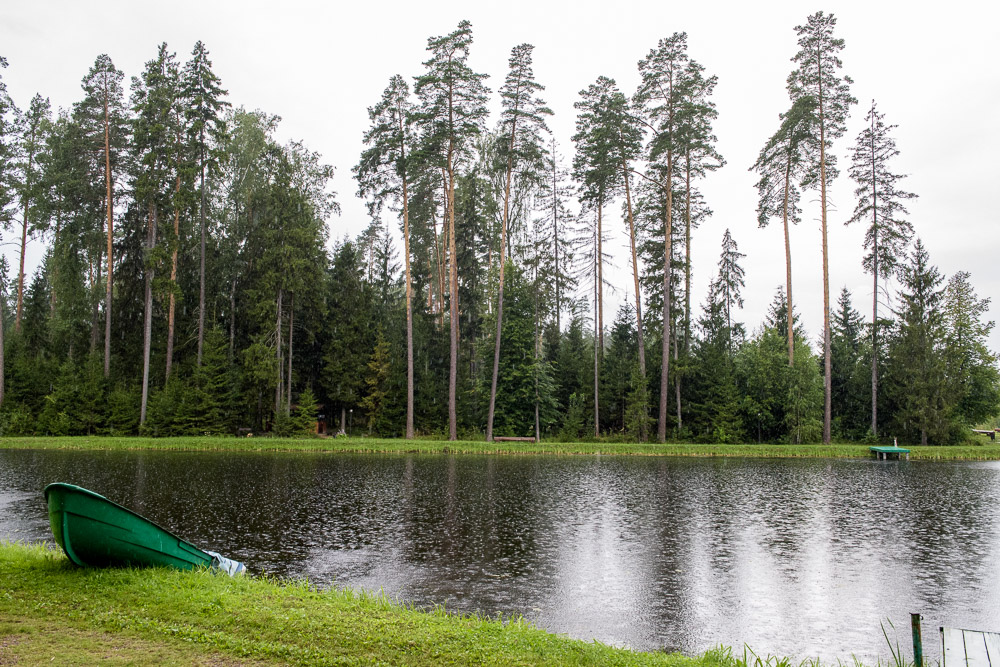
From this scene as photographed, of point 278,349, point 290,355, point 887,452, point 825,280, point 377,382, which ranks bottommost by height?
point 887,452

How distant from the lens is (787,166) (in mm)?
37500

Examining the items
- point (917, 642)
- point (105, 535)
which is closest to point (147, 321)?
point (105, 535)

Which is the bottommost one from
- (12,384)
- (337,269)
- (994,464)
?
(994,464)

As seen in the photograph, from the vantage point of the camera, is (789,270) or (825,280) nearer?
(825,280)

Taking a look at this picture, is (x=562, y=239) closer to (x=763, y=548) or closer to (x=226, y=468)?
(x=226, y=468)

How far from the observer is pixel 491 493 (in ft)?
63.1

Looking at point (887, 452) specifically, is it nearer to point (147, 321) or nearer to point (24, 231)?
point (147, 321)

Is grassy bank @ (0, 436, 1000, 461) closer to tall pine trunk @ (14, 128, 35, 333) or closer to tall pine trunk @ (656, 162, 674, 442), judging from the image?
tall pine trunk @ (656, 162, 674, 442)

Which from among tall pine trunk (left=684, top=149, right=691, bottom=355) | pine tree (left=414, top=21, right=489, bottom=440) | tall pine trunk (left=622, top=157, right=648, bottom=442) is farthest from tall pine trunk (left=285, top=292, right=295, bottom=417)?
tall pine trunk (left=684, top=149, right=691, bottom=355)

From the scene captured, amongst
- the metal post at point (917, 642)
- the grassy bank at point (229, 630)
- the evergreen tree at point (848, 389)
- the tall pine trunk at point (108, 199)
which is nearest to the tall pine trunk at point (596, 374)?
the evergreen tree at point (848, 389)

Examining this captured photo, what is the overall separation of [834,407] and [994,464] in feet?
37.9

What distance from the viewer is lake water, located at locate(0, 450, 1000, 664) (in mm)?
8695

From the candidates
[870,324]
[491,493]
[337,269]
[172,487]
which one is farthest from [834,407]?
[172,487]

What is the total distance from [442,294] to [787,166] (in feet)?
78.0
